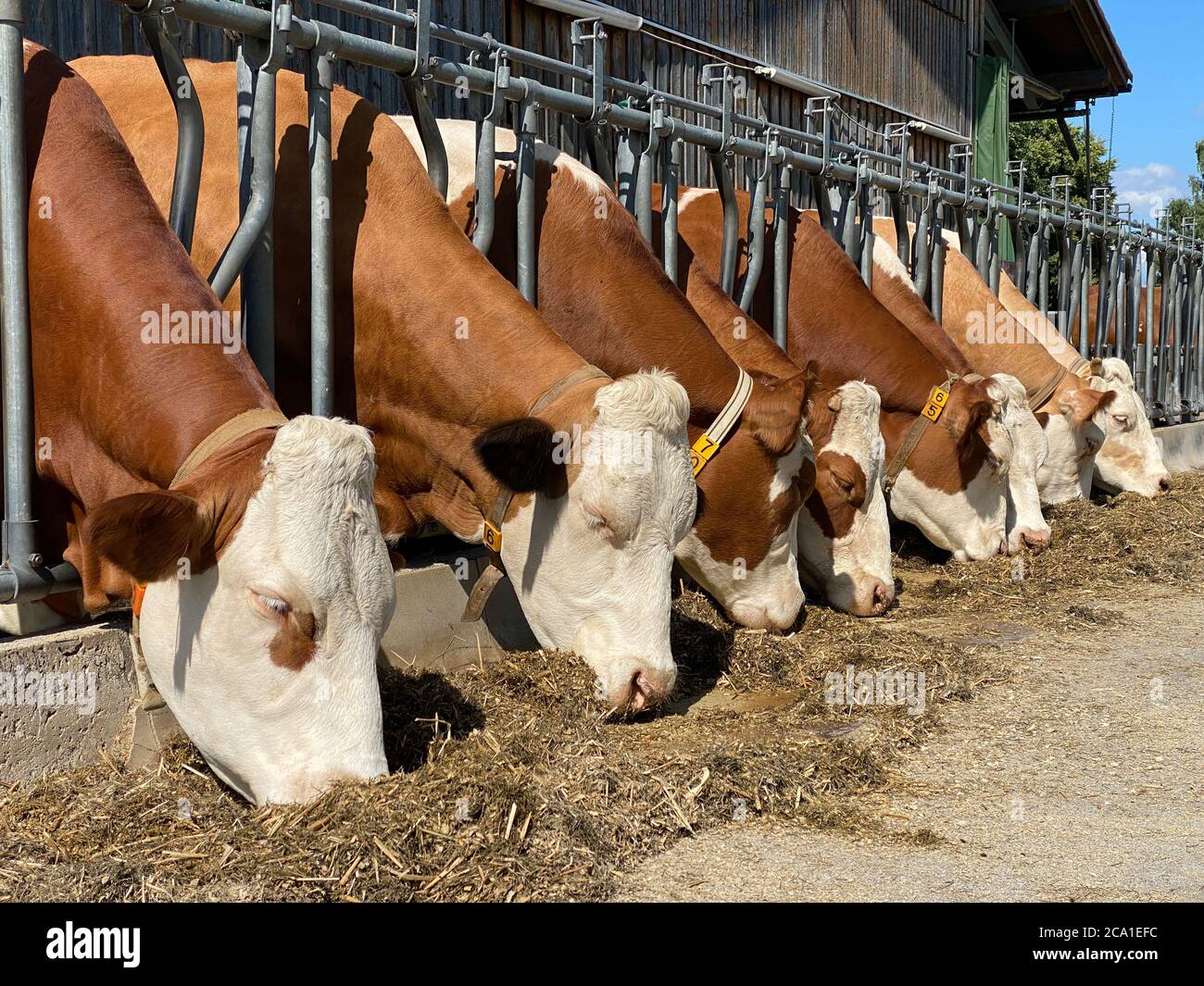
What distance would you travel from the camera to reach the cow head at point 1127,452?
11289mm

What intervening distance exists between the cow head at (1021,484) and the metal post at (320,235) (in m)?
4.89

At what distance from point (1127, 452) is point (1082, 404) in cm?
138

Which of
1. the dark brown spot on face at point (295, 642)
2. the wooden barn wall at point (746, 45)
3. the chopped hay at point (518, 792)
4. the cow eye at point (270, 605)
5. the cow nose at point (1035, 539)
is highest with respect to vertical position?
the wooden barn wall at point (746, 45)

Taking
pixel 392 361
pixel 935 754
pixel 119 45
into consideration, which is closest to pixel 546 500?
pixel 392 361

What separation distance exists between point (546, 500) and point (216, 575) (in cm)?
159

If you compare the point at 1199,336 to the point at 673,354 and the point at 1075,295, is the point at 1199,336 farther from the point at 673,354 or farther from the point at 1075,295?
the point at 673,354

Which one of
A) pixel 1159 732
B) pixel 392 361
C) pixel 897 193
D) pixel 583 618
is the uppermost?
pixel 897 193

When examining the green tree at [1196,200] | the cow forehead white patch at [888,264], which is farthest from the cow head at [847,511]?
the green tree at [1196,200]

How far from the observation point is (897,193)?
9719 mm

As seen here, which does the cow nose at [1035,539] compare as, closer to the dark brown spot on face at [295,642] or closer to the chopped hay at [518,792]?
the chopped hay at [518,792]

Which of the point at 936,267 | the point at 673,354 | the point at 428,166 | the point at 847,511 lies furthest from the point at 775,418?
the point at 936,267

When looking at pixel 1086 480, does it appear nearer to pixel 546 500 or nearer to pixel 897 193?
pixel 897 193

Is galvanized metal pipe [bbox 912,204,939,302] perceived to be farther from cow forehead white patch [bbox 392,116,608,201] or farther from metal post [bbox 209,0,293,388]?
metal post [bbox 209,0,293,388]

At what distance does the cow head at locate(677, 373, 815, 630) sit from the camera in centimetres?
595
